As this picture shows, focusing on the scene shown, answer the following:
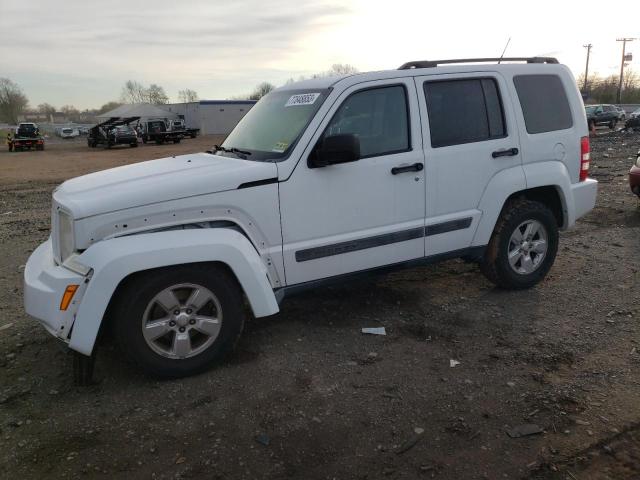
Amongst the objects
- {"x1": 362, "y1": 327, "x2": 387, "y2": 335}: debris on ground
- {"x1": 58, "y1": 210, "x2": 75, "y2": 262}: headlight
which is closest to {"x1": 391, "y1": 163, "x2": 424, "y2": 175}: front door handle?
{"x1": 362, "y1": 327, "x2": 387, "y2": 335}: debris on ground

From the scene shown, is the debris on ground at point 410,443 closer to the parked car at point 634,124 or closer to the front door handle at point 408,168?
A: the front door handle at point 408,168

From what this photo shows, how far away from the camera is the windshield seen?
4070 millimetres


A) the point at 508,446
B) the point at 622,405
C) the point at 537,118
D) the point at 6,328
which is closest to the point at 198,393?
the point at 508,446

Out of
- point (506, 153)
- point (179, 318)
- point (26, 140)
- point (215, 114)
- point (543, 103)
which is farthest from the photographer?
point (215, 114)

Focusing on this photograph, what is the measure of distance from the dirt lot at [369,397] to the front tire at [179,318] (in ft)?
0.58

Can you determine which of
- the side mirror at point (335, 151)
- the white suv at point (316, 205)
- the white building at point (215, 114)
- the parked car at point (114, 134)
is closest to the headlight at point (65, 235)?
the white suv at point (316, 205)

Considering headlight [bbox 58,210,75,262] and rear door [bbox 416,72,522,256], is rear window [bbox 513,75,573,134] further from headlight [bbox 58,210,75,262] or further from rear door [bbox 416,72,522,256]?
headlight [bbox 58,210,75,262]

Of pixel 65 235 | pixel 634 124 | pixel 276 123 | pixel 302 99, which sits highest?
pixel 302 99

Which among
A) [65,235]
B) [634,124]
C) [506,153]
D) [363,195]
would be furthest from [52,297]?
[634,124]

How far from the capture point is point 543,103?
503 centimetres

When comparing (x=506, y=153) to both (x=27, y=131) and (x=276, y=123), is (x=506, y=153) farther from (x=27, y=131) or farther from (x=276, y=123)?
(x=27, y=131)

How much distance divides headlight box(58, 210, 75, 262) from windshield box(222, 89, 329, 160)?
55.4 inches

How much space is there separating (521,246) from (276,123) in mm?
2629

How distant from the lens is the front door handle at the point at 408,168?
4.22 m
